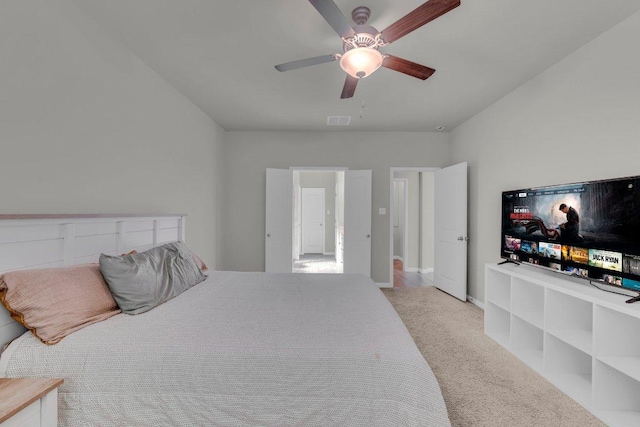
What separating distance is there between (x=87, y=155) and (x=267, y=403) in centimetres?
200

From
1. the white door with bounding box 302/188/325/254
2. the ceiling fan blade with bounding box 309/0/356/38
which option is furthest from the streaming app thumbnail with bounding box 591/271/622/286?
the white door with bounding box 302/188/325/254

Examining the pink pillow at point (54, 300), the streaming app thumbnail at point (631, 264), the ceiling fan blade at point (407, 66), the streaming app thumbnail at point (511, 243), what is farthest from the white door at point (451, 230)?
the pink pillow at point (54, 300)

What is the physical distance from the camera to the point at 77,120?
6.22ft

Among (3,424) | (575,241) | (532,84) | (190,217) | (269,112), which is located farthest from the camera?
(269,112)

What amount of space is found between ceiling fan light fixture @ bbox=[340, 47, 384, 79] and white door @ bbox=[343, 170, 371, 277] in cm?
278

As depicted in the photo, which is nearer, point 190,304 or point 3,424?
point 3,424

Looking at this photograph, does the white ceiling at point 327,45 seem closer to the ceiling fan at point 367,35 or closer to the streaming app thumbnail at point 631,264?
the ceiling fan at point 367,35

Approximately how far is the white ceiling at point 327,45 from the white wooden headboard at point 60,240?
142cm

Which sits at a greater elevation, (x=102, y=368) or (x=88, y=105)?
(x=88, y=105)

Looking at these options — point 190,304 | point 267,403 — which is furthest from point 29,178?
point 267,403

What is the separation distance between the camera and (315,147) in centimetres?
469

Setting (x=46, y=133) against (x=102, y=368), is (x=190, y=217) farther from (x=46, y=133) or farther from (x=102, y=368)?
(x=102, y=368)

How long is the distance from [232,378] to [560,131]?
3164mm

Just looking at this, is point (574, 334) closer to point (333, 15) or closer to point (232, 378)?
point (232, 378)
